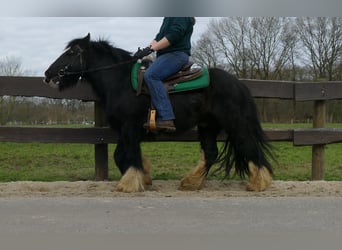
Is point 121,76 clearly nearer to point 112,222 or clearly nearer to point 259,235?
point 112,222

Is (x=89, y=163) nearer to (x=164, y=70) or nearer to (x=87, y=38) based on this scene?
(x=87, y=38)

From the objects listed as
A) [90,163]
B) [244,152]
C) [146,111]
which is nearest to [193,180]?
[244,152]

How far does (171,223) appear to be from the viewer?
411 cm

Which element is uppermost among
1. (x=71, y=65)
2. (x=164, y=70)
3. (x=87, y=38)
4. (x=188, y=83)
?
(x=87, y=38)

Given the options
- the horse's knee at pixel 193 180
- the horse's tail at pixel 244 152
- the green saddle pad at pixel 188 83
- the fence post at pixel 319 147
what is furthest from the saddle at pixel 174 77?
the fence post at pixel 319 147

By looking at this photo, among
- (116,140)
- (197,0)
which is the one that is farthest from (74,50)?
(197,0)

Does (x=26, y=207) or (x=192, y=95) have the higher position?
(x=192, y=95)

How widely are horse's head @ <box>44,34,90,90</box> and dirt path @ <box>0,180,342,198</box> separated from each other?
145 centimetres

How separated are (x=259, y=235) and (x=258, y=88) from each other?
3.78m

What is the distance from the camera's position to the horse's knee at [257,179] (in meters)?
6.21

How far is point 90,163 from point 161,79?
4543 millimetres

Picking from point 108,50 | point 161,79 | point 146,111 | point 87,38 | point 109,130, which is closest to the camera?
point 161,79

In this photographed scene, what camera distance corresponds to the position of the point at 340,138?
6.90 meters

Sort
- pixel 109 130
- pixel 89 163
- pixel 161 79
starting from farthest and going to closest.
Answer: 1. pixel 89 163
2. pixel 109 130
3. pixel 161 79
